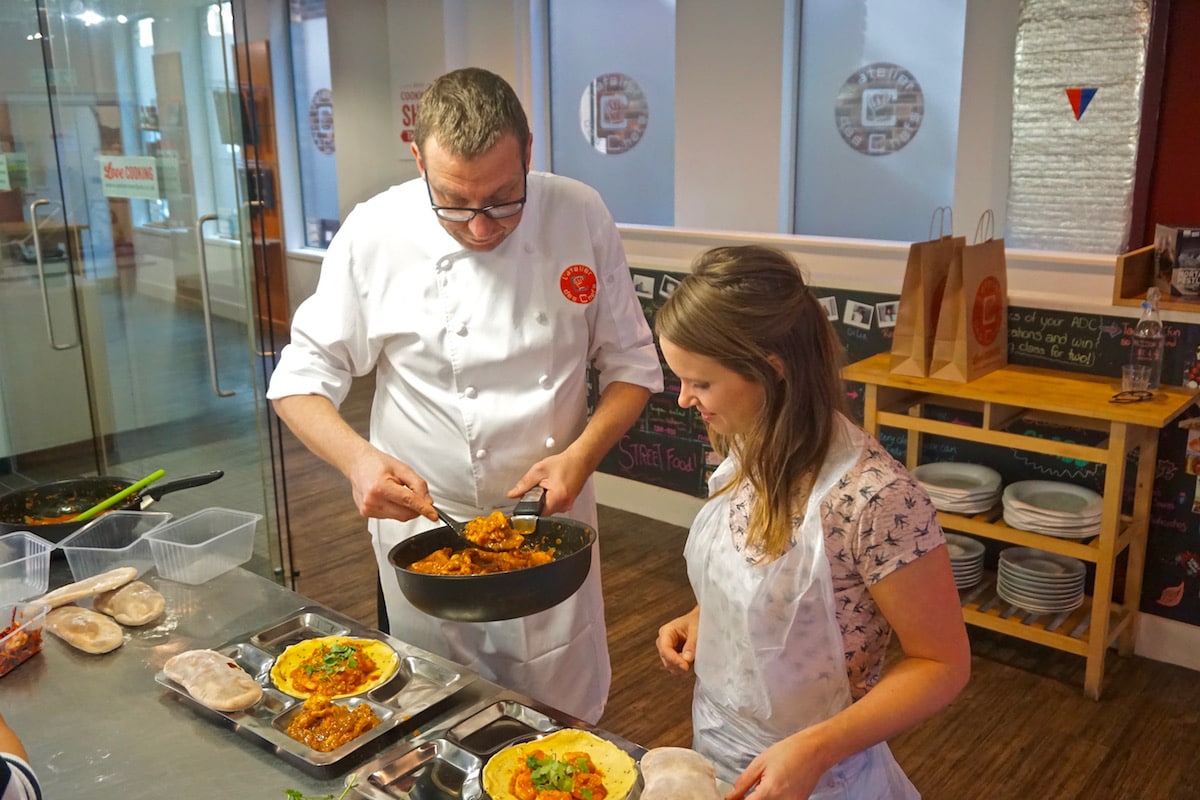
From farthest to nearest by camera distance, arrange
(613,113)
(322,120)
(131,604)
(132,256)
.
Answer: (322,120) → (613,113) → (132,256) → (131,604)

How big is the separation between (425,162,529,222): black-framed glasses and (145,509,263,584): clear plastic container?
2.08 feet

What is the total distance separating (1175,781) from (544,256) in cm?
204

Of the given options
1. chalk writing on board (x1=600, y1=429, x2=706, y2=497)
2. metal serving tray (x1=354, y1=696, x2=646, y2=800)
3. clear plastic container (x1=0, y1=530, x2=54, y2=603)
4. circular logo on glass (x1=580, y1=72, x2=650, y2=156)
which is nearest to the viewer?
metal serving tray (x1=354, y1=696, x2=646, y2=800)

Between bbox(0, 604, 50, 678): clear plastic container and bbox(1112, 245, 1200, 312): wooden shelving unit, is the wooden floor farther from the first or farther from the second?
bbox(0, 604, 50, 678): clear plastic container

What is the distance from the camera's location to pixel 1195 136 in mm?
3135

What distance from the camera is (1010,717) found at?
288cm

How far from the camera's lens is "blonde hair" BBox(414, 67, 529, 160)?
1568mm

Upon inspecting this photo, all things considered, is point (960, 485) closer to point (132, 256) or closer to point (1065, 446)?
point (1065, 446)

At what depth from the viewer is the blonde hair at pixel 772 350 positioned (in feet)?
4.24

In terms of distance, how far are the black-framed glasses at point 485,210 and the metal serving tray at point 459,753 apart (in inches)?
28.7

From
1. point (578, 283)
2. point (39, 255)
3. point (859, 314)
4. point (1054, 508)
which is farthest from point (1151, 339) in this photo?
point (39, 255)

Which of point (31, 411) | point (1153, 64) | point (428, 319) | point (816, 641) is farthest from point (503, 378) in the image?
point (31, 411)

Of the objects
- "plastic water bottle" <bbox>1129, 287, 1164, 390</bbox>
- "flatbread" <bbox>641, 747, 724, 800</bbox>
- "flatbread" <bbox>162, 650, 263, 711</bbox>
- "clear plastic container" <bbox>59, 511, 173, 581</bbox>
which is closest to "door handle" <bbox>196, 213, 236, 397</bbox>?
"clear plastic container" <bbox>59, 511, 173, 581</bbox>

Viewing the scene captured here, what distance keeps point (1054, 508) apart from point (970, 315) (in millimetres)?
635
